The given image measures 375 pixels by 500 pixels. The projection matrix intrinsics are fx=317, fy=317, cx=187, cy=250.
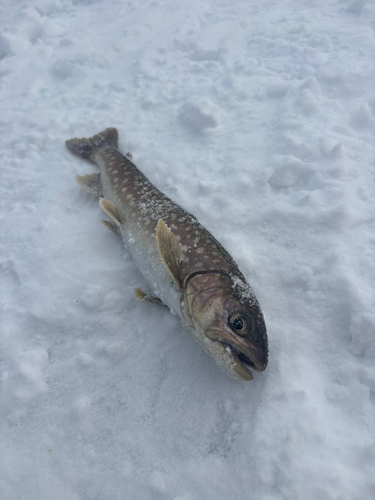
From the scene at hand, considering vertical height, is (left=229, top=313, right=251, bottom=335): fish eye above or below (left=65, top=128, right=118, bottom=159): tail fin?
above

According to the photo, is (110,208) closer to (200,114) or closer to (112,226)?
(112,226)

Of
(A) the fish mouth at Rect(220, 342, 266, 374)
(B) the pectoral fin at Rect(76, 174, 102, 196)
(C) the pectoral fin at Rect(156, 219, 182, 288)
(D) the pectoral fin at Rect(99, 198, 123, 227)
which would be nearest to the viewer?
(A) the fish mouth at Rect(220, 342, 266, 374)

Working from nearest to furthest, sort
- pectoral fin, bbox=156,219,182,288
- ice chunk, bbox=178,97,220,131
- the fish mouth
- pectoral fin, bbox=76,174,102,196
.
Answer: the fish mouth < pectoral fin, bbox=156,219,182,288 < pectoral fin, bbox=76,174,102,196 < ice chunk, bbox=178,97,220,131

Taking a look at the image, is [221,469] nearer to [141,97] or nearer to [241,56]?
[141,97]

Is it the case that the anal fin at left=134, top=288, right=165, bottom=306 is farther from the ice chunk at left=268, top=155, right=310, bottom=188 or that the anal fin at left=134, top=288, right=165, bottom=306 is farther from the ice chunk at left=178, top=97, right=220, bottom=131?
the ice chunk at left=178, top=97, right=220, bottom=131

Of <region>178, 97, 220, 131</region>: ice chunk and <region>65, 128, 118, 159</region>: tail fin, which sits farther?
<region>65, 128, 118, 159</region>: tail fin

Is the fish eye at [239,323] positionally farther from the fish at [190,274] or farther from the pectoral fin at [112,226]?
the pectoral fin at [112,226]

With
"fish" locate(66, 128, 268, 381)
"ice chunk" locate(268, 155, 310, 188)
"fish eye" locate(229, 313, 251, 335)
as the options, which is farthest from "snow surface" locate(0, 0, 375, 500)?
"fish eye" locate(229, 313, 251, 335)

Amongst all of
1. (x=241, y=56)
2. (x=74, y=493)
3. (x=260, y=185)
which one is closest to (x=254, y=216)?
(x=260, y=185)
